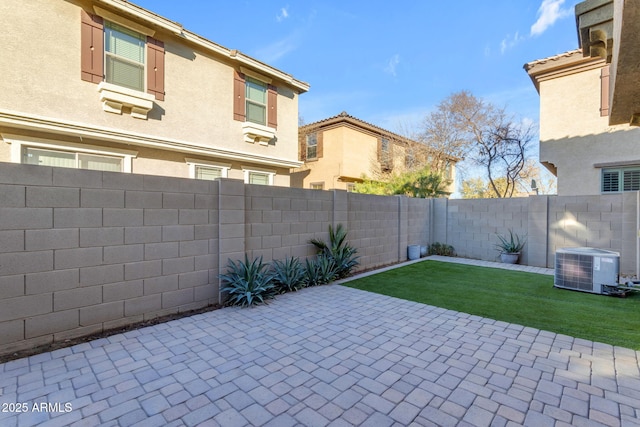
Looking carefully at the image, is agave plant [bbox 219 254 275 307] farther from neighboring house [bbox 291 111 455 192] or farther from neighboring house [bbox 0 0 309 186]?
neighboring house [bbox 291 111 455 192]

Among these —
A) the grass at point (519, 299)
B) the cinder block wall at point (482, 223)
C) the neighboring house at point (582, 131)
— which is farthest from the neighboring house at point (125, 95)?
the neighboring house at point (582, 131)

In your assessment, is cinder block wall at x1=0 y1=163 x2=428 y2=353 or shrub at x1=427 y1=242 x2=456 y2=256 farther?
shrub at x1=427 y1=242 x2=456 y2=256

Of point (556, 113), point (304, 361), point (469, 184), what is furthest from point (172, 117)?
point (469, 184)

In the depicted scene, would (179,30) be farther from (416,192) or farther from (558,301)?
(558,301)

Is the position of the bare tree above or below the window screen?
above

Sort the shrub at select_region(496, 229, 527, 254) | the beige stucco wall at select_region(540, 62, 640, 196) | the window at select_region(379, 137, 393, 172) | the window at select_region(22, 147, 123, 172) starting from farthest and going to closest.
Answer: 1. the window at select_region(379, 137, 393, 172)
2. the beige stucco wall at select_region(540, 62, 640, 196)
3. the shrub at select_region(496, 229, 527, 254)
4. the window at select_region(22, 147, 123, 172)

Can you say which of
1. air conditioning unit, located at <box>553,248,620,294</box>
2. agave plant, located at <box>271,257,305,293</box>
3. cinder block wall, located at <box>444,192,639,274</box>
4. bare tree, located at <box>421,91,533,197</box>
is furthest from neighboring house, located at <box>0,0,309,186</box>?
bare tree, located at <box>421,91,533,197</box>

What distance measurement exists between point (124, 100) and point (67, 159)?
193 cm

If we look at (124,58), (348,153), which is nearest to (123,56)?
(124,58)

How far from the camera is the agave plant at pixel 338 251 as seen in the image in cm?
691

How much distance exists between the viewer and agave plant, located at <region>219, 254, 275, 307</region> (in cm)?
489

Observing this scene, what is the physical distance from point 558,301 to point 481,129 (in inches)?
479

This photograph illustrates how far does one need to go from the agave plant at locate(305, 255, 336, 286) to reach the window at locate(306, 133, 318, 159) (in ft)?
33.3

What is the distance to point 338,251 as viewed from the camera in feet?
23.3
